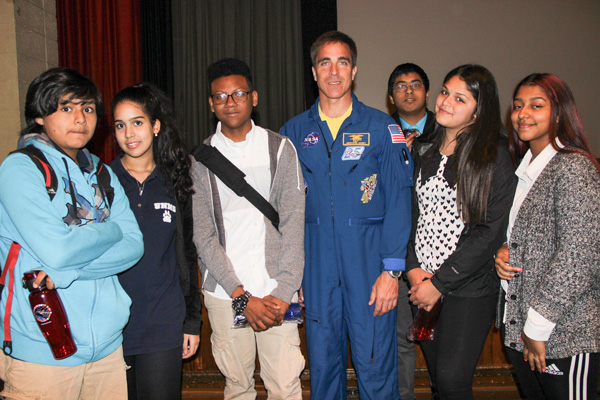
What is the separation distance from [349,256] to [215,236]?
0.61 m

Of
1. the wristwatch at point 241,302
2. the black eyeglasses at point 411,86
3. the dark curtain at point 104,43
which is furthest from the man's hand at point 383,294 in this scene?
the dark curtain at point 104,43

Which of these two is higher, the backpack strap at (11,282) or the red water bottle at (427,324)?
the backpack strap at (11,282)

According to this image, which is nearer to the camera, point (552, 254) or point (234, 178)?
point (552, 254)

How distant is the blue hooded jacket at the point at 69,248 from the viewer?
138 cm

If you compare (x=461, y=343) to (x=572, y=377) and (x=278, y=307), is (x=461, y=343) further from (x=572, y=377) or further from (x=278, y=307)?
(x=278, y=307)

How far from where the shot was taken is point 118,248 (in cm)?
156

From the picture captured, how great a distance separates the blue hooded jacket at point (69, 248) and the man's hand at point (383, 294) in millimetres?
1012

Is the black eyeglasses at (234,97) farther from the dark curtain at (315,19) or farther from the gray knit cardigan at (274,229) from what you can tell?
the dark curtain at (315,19)

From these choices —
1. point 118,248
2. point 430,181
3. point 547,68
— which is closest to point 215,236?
point 118,248

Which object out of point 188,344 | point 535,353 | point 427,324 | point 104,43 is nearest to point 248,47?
point 104,43

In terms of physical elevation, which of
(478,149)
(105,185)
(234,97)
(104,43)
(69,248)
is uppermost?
(104,43)

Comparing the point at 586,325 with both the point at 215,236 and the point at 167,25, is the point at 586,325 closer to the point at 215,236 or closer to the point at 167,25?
the point at 215,236

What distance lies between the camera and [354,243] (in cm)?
198

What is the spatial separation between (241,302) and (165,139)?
0.80 metres
